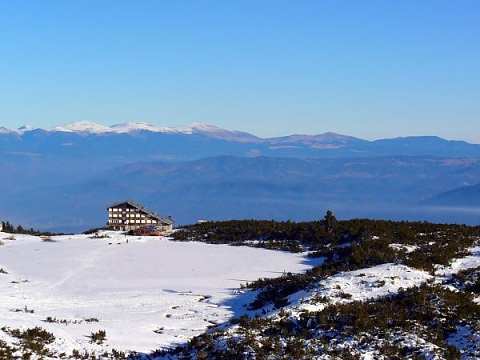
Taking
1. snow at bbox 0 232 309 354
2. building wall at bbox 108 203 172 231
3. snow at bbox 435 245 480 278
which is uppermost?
building wall at bbox 108 203 172 231

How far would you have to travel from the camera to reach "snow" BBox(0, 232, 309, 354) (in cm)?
2177

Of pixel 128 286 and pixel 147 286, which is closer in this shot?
pixel 147 286

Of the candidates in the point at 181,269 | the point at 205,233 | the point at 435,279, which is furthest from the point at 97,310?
the point at 205,233

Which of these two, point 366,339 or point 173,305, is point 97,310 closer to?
point 173,305

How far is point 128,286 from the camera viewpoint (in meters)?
30.8

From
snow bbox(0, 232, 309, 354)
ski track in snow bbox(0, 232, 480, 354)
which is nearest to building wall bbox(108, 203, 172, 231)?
snow bbox(0, 232, 309, 354)

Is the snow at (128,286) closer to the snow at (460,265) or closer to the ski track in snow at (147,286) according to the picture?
the ski track in snow at (147,286)

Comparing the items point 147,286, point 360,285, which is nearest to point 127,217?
point 147,286

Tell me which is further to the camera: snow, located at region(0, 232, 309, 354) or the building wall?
the building wall

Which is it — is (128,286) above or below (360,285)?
below

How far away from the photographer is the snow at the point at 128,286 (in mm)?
21766

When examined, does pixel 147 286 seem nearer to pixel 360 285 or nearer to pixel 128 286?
pixel 128 286

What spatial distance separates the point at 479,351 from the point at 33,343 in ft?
40.6

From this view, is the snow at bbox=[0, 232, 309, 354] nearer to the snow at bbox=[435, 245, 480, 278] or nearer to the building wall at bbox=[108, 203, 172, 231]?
the snow at bbox=[435, 245, 480, 278]
